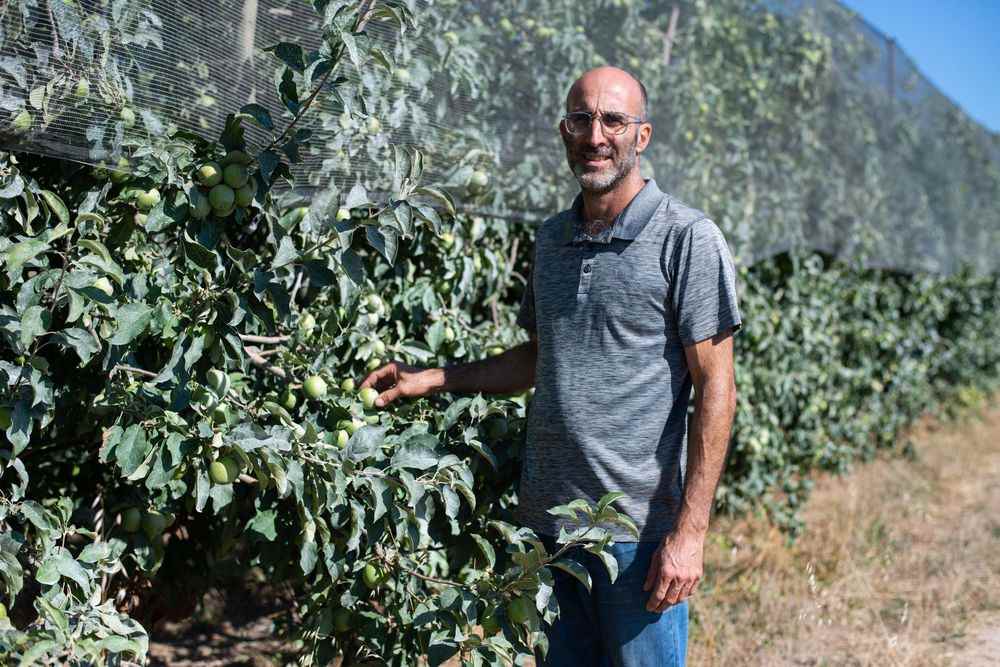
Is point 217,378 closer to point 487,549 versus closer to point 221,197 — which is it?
point 221,197

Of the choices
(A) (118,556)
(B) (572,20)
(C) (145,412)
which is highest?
(B) (572,20)

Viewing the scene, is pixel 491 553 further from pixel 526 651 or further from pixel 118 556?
pixel 118 556

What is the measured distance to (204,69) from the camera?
79.6 inches

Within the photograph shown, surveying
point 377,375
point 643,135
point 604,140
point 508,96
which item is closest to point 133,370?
point 377,375

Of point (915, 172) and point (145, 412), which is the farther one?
point (915, 172)

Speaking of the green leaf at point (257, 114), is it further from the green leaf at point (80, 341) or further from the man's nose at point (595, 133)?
the man's nose at point (595, 133)

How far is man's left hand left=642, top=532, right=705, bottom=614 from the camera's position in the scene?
6.03 ft

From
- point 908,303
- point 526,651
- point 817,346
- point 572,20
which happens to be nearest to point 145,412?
point 526,651

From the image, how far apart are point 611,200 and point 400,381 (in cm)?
63

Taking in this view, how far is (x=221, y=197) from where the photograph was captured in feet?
6.07

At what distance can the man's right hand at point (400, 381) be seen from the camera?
2.18 m

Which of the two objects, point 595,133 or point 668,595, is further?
point 595,133

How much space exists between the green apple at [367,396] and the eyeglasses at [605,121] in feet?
2.31

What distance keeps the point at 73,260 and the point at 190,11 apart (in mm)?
589
